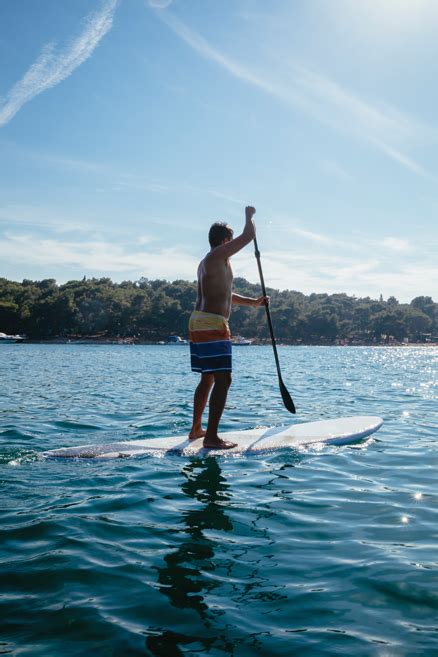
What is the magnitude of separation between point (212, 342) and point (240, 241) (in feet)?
3.92

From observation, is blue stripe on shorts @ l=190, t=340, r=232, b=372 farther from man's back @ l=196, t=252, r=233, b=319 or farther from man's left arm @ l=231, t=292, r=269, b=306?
man's left arm @ l=231, t=292, r=269, b=306

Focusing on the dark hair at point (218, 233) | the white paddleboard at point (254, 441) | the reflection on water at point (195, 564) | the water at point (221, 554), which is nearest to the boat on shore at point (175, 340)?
the white paddleboard at point (254, 441)

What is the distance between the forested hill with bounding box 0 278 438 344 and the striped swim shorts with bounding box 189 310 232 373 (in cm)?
11791

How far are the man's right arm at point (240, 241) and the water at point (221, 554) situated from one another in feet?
7.61

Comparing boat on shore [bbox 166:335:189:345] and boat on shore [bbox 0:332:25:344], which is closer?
boat on shore [bbox 0:332:25:344]

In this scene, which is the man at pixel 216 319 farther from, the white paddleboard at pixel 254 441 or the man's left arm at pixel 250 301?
the man's left arm at pixel 250 301

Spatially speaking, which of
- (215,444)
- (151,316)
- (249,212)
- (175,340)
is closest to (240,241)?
(249,212)

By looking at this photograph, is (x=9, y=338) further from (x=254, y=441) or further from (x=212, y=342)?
(x=212, y=342)

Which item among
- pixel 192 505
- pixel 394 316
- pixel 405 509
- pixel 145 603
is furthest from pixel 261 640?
pixel 394 316

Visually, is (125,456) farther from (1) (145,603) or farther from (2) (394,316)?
(2) (394,316)

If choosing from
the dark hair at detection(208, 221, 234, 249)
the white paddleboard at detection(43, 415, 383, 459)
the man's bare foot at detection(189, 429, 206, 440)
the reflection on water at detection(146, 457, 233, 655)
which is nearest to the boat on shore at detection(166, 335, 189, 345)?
the white paddleboard at detection(43, 415, 383, 459)

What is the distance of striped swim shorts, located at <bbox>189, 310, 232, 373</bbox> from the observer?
20.8 ft

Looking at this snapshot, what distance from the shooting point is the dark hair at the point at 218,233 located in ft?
21.5

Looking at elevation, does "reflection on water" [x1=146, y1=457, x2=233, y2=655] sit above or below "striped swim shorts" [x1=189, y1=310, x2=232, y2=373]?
below
